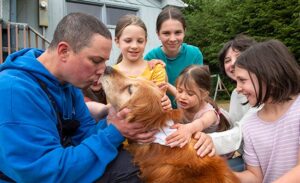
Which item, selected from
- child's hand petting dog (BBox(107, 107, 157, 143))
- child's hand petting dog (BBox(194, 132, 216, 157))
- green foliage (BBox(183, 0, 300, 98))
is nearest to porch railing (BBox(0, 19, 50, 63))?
child's hand petting dog (BBox(107, 107, 157, 143))

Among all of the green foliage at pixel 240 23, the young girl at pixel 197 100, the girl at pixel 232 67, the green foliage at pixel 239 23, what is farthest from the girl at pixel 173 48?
the green foliage at pixel 240 23

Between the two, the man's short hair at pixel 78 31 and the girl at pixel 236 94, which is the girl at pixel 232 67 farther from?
the man's short hair at pixel 78 31

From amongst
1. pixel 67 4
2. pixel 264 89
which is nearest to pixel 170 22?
pixel 264 89

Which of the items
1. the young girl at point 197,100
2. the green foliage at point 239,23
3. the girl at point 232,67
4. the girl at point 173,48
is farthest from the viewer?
the green foliage at point 239,23

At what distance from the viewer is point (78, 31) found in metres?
2.29

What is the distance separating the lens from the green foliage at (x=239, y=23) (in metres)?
19.3

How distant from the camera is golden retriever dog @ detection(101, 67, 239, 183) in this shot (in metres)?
2.38

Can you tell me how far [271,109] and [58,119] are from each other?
1712mm

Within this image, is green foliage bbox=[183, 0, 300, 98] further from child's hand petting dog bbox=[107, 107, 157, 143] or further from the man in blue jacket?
the man in blue jacket

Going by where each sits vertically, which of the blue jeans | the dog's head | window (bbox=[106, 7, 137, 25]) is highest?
window (bbox=[106, 7, 137, 25])

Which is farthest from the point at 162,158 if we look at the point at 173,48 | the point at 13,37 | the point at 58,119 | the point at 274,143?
the point at 13,37

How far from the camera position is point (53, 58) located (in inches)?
92.6

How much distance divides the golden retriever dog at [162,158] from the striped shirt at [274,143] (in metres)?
0.39

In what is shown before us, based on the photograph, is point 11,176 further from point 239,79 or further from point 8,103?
point 239,79
